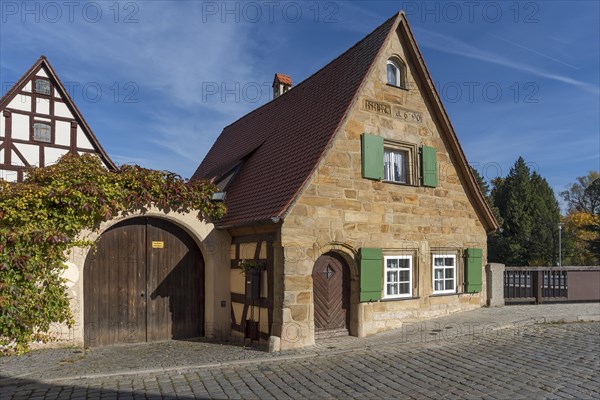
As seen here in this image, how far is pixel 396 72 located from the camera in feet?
39.0

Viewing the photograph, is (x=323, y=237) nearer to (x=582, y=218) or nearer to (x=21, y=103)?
Result: (x=21, y=103)

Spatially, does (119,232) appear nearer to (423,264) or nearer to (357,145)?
(357,145)

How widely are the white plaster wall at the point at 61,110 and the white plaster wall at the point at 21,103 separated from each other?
809 millimetres

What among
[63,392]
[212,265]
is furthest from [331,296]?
[63,392]

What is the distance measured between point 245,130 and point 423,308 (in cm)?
822

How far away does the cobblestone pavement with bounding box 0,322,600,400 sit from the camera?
6.53m

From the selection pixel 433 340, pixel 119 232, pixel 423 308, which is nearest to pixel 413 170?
pixel 423 308

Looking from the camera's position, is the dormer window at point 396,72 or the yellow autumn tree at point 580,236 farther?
the yellow autumn tree at point 580,236

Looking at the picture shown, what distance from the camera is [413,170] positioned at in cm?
1188

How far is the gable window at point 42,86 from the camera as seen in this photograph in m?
16.4

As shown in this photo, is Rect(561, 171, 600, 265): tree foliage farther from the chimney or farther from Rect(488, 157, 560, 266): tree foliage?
the chimney

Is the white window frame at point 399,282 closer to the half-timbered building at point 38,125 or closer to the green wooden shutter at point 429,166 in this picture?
the green wooden shutter at point 429,166

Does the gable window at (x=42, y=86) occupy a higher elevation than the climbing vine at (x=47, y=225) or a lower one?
higher

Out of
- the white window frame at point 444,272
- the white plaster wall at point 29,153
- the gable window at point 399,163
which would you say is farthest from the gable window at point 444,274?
the white plaster wall at point 29,153
